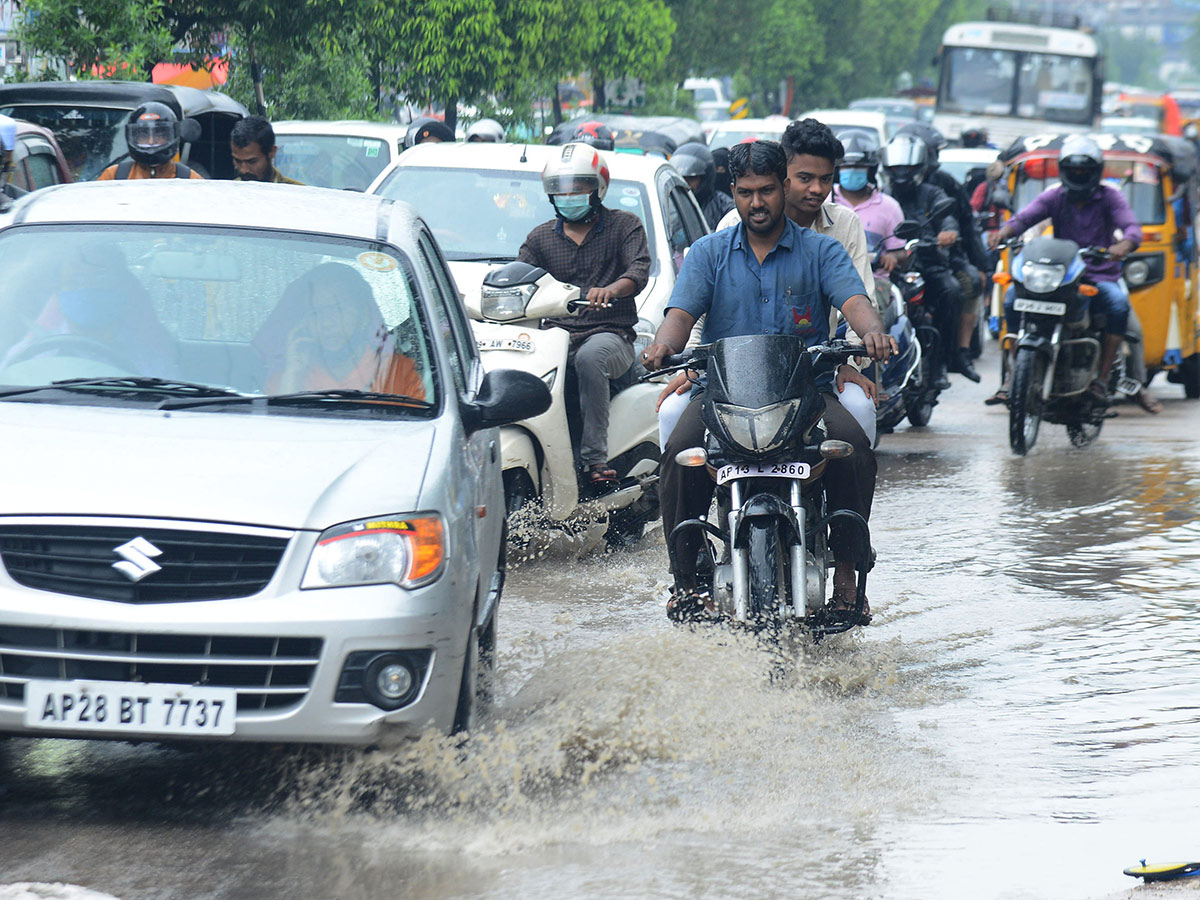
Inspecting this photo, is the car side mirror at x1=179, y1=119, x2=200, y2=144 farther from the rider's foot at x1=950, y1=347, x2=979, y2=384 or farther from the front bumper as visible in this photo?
the front bumper

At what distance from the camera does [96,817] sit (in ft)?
16.2

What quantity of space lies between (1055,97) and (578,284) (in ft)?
101

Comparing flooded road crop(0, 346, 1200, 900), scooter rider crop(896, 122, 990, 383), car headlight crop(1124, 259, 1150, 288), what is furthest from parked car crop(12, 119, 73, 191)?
car headlight crop(1124, 259, 1150, 288)

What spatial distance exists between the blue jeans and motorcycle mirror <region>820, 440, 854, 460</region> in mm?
6691

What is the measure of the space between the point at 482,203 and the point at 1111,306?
4671 mm

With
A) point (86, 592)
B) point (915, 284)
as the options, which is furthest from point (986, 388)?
point (86, 592)

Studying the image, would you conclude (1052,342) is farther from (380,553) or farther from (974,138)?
(974,138)

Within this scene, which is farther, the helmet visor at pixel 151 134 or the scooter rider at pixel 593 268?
the helmet visor at pixel 151 134

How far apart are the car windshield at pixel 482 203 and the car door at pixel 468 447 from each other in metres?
3.64

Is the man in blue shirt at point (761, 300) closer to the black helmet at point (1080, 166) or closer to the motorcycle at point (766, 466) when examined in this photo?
the motorcycle at point (766, 466)

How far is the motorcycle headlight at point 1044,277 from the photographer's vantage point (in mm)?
12195

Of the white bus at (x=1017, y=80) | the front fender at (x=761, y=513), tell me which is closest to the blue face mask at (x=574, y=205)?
the front fender at (x=761, y=513)

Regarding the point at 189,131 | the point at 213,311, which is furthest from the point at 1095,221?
the point at 213,311

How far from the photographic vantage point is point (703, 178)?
45.1 ft
